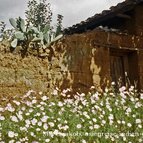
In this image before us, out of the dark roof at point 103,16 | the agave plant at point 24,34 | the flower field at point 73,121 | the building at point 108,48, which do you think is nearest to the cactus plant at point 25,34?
the agave plant at point 24,34

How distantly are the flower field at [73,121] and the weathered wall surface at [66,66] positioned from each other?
1.18ft

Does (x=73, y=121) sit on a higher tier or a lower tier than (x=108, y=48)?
lower

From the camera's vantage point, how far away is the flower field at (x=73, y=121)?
22.3 ft

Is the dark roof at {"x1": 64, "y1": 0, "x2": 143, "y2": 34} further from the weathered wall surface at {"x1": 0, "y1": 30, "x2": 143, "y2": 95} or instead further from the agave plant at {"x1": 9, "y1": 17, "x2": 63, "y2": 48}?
→ the agave plant at {"x1": 9, "y1": 17, "x2": 63, "y2": 48}

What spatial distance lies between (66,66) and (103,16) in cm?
319

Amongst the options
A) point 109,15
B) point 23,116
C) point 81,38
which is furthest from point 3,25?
point 23,116

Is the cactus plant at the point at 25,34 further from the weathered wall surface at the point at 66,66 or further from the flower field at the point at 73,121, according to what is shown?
the flower field at the point at 73,121

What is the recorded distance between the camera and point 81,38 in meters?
10.4

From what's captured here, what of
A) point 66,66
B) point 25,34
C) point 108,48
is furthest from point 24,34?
point 108,48

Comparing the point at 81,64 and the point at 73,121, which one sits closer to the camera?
the point at 73,121

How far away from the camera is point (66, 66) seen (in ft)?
32.8

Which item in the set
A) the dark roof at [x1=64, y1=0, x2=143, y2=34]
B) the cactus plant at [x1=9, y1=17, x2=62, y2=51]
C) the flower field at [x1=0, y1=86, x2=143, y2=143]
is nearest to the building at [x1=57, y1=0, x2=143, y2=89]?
the dark roof at [x1=64, y1=0, x2=143, y2=34]

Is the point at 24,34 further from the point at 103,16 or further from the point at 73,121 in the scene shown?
the point at 103,16

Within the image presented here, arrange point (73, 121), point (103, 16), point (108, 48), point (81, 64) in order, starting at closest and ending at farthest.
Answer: point (73, 121), point (81, 64), point (108, 48), point (103, 16)
